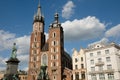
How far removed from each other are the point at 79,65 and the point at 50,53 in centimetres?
1871

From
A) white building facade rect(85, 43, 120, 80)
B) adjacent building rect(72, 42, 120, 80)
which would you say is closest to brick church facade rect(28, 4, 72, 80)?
adjacent building rect(72, 42, 120, 80)

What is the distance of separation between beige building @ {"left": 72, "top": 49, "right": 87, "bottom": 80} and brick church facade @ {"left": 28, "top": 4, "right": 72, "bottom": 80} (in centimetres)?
622

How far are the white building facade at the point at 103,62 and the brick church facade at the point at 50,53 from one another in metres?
14.3

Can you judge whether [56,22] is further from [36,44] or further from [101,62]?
[101,62]

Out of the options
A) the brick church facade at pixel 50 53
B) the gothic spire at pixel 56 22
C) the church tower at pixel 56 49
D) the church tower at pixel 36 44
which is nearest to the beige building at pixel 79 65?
the brick church facade at pixel 50 53

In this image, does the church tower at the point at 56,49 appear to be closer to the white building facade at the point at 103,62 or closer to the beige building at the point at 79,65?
the beige building at the point at 79,65

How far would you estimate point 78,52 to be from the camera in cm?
7412

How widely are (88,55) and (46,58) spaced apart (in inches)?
980

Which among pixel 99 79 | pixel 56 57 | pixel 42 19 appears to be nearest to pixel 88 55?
pixel 99 79

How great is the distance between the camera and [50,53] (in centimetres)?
8744

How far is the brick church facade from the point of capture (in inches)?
3275

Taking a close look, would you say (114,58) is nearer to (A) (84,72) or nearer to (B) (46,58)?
(A) (84,72)

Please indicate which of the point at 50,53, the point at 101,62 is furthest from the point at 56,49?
the point at 101,62

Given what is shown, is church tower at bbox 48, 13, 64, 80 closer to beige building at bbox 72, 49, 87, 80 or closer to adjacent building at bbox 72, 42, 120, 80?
beige building at bbox 72, 49, 87, 80
